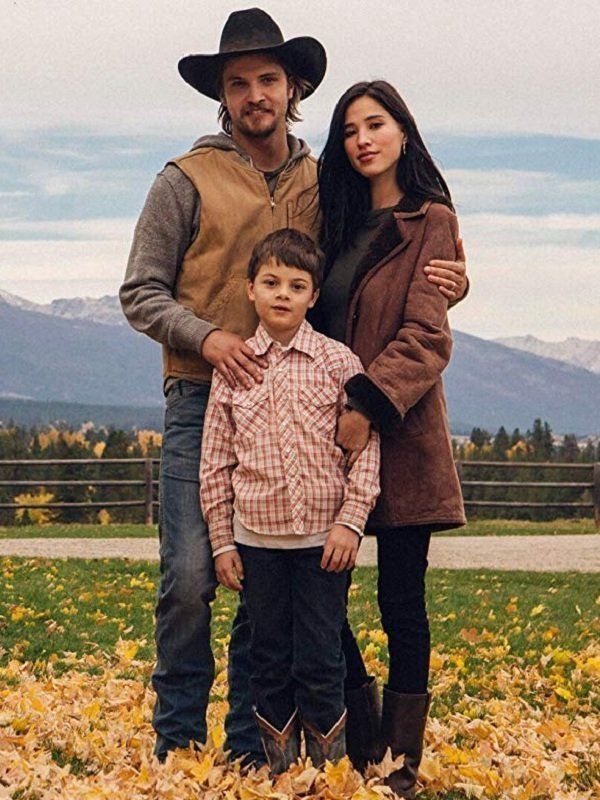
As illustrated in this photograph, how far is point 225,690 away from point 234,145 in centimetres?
328

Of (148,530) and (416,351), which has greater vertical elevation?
(416,351)

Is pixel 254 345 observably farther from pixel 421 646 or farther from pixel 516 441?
pixel 516 441

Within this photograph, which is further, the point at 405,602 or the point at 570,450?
the point at 570,450

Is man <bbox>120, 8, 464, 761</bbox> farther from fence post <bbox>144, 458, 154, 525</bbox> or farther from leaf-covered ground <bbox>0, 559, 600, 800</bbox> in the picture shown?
fence post <bbox>144, 458, 154, 525</bbox>

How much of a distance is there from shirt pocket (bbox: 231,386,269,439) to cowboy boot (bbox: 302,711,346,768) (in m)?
0.99

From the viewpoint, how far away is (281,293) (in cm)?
416

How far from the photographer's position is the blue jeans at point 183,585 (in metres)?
4.36

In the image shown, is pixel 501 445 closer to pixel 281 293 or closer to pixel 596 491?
pixel 596 491

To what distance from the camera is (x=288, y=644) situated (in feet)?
14.0

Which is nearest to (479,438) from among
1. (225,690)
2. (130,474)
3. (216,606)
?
(130,474)

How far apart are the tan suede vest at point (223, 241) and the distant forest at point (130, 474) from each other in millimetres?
17910

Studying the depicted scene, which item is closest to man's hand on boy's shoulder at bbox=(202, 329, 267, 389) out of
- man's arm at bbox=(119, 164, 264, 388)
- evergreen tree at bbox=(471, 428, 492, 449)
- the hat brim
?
man's arm at bbox=(119, 164, 264, 388)

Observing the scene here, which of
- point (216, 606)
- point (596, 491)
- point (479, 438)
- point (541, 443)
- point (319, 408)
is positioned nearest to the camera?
point (319, 408)

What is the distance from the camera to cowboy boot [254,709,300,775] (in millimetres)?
4367
